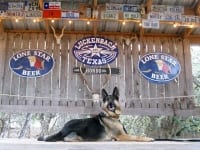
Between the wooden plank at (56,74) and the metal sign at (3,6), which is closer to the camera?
the metal sign at (3,6)

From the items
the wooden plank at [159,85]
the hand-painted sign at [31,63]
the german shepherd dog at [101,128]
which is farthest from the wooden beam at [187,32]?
the german shepherd dog at [101,128]

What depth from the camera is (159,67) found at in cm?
817

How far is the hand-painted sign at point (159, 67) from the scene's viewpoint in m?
8.09

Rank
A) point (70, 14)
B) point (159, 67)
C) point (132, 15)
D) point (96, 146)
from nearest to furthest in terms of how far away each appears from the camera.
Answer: point (96, 146) → point (70, 14) → point (132, 15) → point (159, 67)

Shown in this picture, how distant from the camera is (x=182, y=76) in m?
8.18

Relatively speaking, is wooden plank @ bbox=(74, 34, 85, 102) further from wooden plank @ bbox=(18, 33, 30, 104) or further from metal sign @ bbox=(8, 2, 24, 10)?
metal sign @ bbox=(8, 2, 24, 10)

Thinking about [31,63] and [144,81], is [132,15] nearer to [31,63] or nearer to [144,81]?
[144,81]

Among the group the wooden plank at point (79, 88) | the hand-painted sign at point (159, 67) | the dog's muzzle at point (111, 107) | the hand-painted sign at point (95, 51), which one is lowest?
the dog's muzzle at point (111, 107)

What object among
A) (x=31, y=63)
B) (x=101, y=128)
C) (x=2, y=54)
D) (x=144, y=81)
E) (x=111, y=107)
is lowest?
(x=101, y=128)

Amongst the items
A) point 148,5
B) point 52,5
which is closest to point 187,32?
point 148,5

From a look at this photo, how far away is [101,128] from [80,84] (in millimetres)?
4032

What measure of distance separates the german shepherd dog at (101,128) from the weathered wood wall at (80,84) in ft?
11.3

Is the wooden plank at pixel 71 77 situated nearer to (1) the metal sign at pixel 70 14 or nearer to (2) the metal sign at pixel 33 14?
(1) the metal sign at pixel 70 14

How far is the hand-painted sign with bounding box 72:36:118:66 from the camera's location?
8.10 meters
